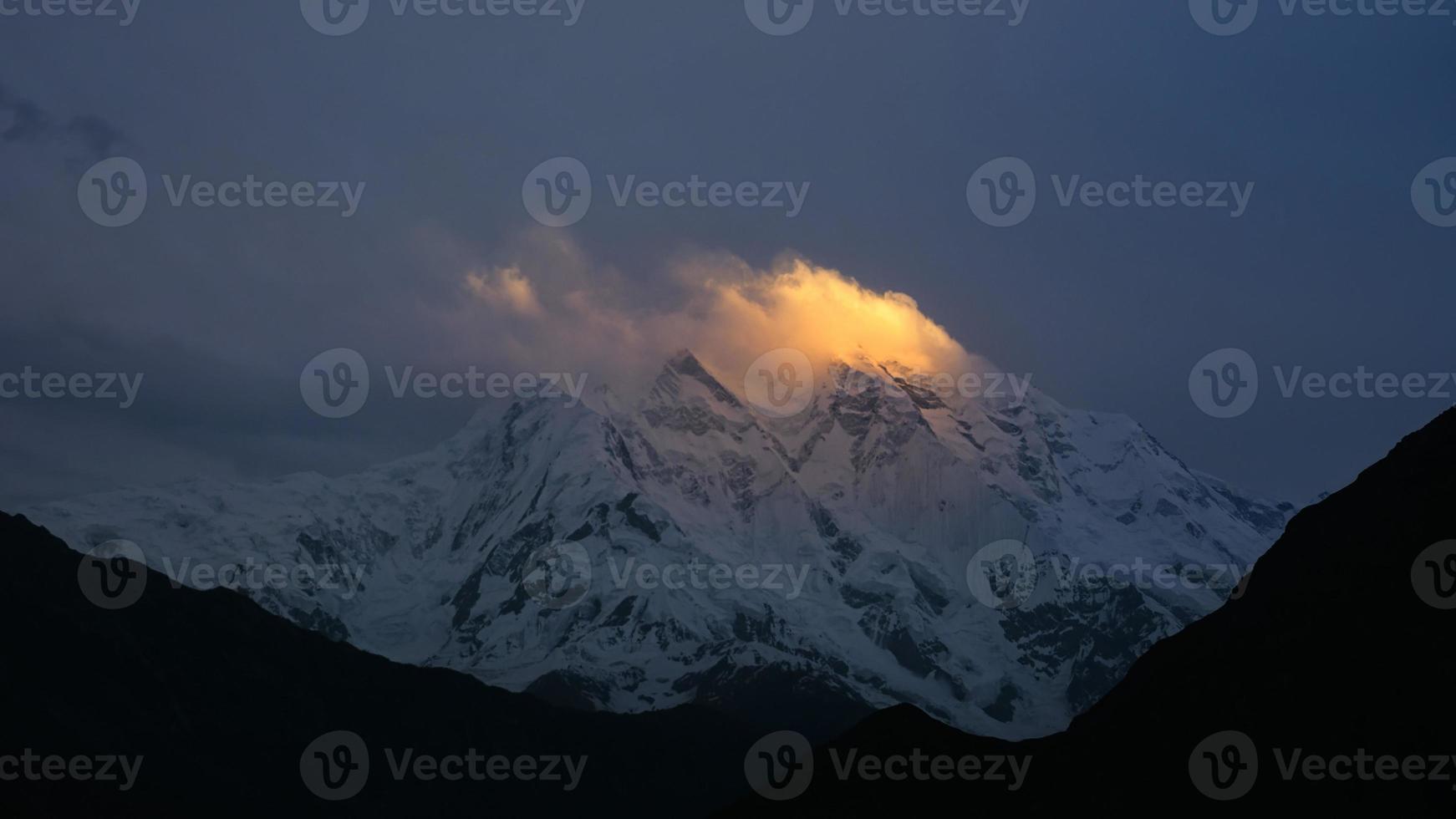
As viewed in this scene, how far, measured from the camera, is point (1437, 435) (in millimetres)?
91938

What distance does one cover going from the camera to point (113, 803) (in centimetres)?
16862

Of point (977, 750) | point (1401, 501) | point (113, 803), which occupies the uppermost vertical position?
point (1401, 501)

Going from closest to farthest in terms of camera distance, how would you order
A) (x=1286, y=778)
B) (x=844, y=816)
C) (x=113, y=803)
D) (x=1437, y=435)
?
(x=1286, y=778), (x=844, y=816), (x=1437, y=435), (x=113, y=803)

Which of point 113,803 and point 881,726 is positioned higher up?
point 881,726

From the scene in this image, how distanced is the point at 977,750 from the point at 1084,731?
6.33 metres

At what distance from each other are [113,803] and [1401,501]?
133521 millimetres

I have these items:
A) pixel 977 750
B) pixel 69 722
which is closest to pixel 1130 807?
pixel 977 750

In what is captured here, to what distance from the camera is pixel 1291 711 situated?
8181 cm

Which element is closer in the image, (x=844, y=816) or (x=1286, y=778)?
(x=1286, y=778)

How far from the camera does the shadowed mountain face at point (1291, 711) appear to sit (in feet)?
253

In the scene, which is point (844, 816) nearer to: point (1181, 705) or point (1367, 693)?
point (1181, 705)

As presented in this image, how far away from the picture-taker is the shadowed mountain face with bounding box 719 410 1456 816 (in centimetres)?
7700

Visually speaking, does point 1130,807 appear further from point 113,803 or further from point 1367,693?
point 113,803

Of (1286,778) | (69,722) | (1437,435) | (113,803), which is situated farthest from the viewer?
(69,722)
